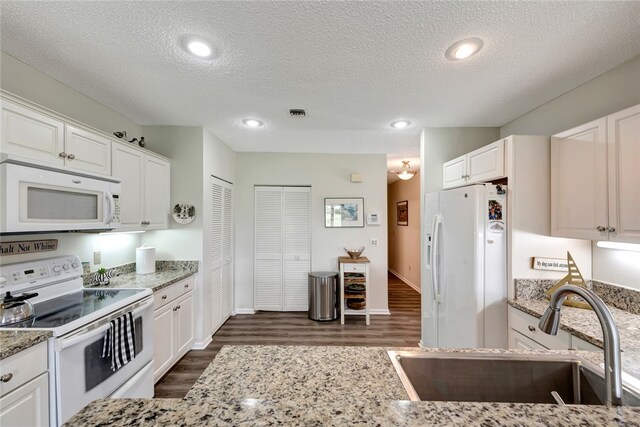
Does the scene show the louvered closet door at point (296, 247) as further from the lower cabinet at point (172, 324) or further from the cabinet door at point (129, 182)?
the cabinet door at point (129, 182)

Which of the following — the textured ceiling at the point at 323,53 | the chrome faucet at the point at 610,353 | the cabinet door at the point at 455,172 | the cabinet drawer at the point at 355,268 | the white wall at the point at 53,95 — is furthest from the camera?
the cabinet drawer at the point at 355,268

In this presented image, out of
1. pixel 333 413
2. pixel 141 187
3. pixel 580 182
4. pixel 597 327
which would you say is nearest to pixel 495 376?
pixel 333 413

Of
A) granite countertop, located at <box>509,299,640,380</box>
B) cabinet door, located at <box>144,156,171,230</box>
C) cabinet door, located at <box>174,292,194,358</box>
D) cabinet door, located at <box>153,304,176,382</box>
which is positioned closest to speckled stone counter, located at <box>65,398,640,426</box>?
granite countertop, located at <box>509,299,640,380</box>

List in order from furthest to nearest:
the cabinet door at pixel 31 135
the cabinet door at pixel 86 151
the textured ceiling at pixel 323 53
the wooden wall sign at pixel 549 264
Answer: the wooden wall sign at pixel 549 264 < the cabinet door at pixel 86 151 < the cabinet door at pixel 31 135 < the textured ceiling at pixel 323 53

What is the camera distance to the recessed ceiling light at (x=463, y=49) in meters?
1.52

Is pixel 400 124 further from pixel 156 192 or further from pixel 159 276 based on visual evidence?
pixel 159 276

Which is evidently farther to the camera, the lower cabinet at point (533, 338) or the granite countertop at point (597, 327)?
the lower cabinet at point (533, 338)

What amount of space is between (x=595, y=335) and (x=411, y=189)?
4814mm

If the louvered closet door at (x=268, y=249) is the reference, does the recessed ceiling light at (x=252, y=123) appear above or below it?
above

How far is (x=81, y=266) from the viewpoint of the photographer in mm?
2078

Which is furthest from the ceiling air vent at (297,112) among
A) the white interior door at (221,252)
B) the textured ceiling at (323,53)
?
the white interior door at (221,252)

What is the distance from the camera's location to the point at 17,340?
1249 millimetres

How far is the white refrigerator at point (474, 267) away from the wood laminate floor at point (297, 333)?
1008 millimetres

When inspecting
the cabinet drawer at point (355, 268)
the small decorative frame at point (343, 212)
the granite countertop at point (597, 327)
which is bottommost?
the cabinet drawer at point (355, 268)
